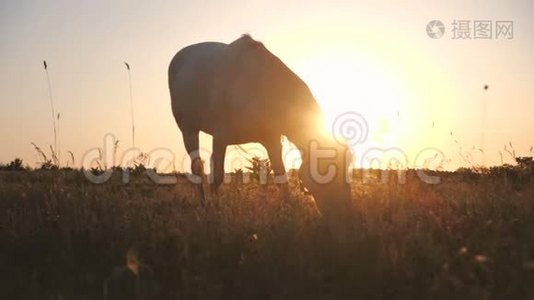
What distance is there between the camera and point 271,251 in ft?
14.1

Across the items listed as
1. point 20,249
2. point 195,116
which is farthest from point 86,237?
point 195,116

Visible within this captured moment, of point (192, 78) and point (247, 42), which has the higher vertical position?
point (247, 42)

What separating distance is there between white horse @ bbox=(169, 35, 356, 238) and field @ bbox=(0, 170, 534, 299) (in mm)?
491

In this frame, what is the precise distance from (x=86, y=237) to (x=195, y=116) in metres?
5.15

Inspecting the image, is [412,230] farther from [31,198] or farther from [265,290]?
[31,198]

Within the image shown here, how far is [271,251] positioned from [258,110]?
3.81m

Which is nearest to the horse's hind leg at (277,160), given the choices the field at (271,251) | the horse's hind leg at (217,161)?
the horse's hind leg at (217,161)

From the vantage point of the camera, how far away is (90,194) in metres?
7.11

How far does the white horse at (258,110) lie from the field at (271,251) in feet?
1.61

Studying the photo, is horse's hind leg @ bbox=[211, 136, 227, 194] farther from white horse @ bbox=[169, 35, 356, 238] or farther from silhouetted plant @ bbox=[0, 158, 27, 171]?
silhouetted plant @ bbox=[0, 158, 27, 171]

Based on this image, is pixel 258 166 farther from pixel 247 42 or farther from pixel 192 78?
pixel 247 42

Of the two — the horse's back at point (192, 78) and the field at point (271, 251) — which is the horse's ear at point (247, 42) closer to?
the horse's back at point (192, 78)

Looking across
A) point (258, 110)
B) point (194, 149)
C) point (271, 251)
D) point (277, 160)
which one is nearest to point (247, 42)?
point (258, 110)

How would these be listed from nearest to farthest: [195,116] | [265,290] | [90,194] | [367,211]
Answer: [265,290], [367,211], [90,194], [195,116]
